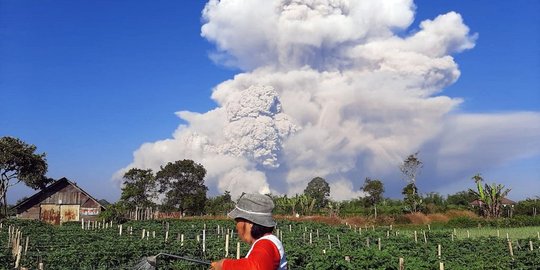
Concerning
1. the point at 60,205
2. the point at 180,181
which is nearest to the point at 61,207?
the point at 60,205

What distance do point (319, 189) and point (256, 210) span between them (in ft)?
243

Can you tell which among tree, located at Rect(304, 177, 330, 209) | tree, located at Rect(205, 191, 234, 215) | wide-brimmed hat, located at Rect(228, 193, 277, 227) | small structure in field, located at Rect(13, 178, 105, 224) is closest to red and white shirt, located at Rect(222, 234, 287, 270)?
wide-brimmed hat, located at Rect(228, 193, 277, 227)

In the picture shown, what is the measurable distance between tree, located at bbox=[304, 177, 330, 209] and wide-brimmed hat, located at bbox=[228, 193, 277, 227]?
71019mm

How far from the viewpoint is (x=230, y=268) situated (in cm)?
286

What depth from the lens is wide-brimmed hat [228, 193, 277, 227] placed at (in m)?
3.17

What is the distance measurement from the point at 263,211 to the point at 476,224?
40123mm

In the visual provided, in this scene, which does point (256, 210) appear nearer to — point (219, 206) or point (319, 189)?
point (219, 206)

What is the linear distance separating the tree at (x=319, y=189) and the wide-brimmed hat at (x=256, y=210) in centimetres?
7102

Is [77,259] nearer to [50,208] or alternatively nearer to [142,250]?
[142,250]

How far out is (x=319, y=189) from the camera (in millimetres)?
76188

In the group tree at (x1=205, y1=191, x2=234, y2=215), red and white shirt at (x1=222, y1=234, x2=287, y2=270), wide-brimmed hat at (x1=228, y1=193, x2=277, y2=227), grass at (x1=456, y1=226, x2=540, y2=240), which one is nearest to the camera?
red and white shirt at (x1=222, y1=234, x2=287, y2=270)

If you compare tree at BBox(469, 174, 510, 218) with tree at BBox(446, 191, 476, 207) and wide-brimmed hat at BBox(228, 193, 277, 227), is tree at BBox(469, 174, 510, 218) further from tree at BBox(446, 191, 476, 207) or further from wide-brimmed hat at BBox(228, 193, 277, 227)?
wide-brimmed hat at BBox(228, 193, 277, 227)

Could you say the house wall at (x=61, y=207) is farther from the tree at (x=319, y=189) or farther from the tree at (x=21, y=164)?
the tree at (x=319, y=189)

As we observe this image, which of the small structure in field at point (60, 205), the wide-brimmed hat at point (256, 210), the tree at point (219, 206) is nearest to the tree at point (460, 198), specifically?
the tree at point (219, 206)
